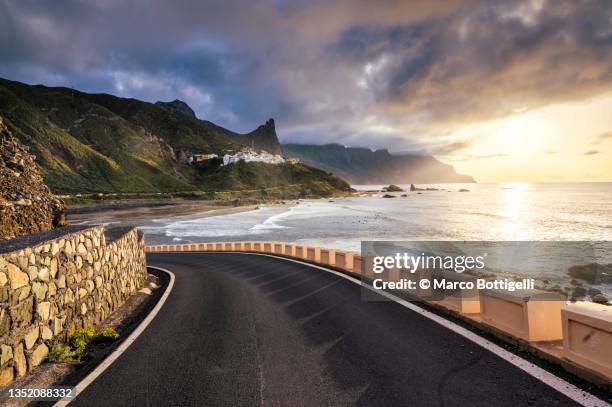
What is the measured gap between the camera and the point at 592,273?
77.2 ft

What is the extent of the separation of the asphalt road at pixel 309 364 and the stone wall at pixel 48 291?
1.19 m

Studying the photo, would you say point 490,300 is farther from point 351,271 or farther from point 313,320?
point 351,271

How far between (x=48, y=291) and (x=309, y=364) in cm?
438

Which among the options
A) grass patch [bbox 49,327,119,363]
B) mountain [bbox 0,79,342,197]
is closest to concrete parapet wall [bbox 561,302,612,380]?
grass patch [bbox 49,327,119,363]

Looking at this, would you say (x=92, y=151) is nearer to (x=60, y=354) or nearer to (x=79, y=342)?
(x=79, y=342)

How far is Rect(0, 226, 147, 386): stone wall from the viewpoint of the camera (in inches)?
193

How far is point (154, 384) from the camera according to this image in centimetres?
486

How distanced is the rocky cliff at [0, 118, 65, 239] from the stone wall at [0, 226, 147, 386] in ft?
8.30

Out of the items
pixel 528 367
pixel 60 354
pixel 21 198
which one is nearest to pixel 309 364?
pixel 528 367

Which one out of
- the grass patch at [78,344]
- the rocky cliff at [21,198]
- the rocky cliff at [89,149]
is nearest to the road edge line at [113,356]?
the grass patch at [78,344]

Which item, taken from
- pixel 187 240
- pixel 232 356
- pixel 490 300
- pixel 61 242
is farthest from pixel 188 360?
pixel 187 240

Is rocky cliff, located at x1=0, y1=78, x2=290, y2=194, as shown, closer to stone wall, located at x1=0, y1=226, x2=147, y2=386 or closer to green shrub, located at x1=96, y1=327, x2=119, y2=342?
stone wall, located at x1=0, y1=226, x2=147, y2=386

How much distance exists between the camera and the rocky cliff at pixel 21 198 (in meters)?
9.44

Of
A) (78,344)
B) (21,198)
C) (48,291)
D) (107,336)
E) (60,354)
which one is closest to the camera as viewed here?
(60,354)
